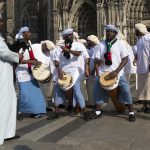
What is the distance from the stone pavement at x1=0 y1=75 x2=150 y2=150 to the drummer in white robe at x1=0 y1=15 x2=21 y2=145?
0.70ft

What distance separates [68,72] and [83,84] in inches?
71.7

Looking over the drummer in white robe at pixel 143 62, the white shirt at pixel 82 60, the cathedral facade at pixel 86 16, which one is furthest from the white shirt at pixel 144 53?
the cathedral facade at pixel 86 16

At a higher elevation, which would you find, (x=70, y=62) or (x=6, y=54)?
(x=6, y=54)

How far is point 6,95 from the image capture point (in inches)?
244

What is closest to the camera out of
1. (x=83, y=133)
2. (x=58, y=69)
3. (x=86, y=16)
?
(x=83, y=133)

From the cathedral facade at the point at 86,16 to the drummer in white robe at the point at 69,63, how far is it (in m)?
14.9

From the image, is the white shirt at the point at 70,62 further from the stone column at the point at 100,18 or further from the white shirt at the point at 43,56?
the stone column at the point at 100,18

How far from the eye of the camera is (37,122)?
802cm

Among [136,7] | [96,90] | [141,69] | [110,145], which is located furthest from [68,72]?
[136,7]

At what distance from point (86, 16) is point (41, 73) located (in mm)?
18212

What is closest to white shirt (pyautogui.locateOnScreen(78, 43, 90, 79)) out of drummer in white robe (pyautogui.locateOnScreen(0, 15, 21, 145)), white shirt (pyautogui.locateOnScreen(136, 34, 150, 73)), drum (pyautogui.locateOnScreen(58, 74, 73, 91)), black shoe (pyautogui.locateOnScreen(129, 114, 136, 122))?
drum (pyautogui.locateOnScreen(58, 74, 73, 91))

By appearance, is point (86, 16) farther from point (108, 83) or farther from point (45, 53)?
point (108, 83)

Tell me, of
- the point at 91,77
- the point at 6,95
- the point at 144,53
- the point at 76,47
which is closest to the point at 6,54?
the point at 6,95

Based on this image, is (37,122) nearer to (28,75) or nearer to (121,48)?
(28,75)
